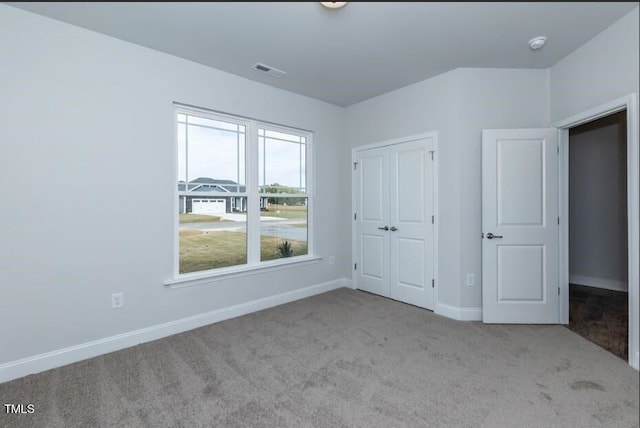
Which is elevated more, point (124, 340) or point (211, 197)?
point (211, 197)

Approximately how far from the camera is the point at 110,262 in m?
2.59

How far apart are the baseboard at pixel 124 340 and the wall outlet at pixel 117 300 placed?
25 cm

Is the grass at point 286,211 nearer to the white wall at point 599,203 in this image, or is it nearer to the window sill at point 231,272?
the window sill at point 231,272

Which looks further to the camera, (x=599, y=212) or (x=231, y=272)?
(x=599, y=212)

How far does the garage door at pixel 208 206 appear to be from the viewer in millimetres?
3186

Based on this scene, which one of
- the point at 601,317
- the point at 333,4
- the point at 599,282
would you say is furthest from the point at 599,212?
the point at 333,4

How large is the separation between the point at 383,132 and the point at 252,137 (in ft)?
5.46

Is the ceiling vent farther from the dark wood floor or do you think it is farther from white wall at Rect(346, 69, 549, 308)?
the dark wood floor

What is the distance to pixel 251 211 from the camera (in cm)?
362

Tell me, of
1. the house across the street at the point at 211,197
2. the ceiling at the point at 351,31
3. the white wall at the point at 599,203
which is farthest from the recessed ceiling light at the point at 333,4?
the white wall at the point at 599,203

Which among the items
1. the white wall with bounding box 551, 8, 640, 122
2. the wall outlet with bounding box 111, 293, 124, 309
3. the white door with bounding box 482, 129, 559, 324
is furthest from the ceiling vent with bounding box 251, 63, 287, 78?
the white wall with bounding box 551, 8, 640, 122

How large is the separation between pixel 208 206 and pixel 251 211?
1.66 feet

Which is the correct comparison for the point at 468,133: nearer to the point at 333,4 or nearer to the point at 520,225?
the point at 520,225

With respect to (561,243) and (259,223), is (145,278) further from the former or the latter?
(561,243)
